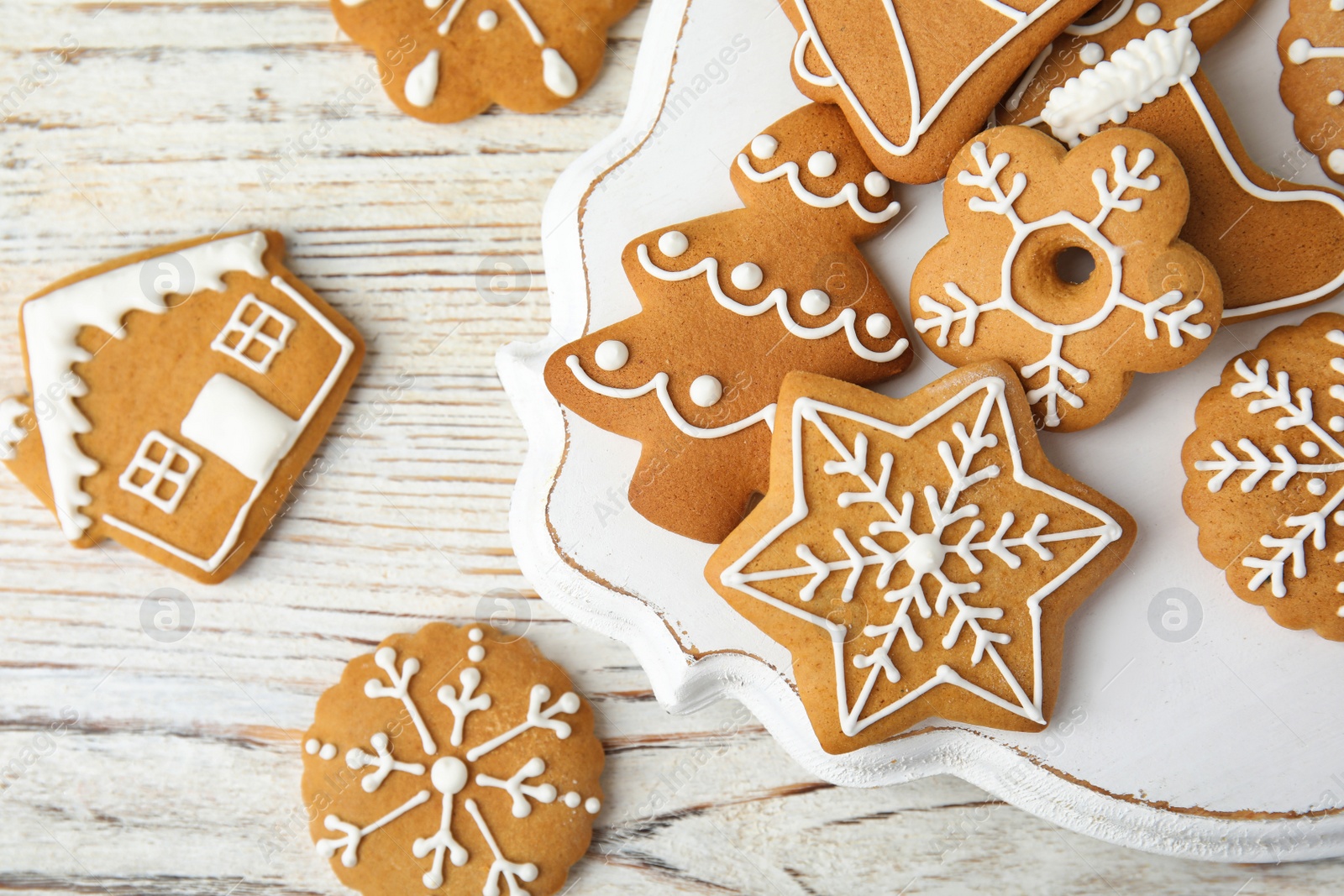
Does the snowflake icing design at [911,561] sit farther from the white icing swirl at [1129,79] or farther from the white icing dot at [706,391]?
the white icing swirl at [1129,79]

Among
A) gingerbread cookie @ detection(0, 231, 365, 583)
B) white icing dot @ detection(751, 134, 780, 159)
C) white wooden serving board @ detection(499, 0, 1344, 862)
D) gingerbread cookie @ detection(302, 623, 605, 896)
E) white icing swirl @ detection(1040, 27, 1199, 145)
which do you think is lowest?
gingerbread cookie @ detection(302, 623, 605, 896)

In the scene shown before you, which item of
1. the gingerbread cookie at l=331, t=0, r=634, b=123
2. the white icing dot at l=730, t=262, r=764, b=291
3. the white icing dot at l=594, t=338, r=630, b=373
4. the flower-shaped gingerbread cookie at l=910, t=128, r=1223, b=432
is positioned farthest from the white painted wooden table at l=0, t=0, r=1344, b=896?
the flower-shaped gingerbread cookie at l=910, t=128, r=1223, b=432

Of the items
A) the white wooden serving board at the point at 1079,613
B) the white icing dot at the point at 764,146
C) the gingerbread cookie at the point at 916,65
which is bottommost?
the white wooden serving board at the point at 1079,613

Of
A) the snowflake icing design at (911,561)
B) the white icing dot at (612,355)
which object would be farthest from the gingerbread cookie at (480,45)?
the snowflake icing design at (911,561)

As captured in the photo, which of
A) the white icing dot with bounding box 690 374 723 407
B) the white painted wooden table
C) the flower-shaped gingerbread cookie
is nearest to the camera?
the flower-shaped gingerbread cookie

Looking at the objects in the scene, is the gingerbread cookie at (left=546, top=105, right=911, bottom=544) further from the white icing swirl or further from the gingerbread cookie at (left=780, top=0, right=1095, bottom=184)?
the white icing swirl

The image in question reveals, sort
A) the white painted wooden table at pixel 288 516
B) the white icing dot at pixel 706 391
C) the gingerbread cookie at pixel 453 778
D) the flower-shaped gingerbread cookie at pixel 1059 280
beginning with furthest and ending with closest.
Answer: the white painted wooden table at pixel 288 516, the gingerbread cookie at pixel 453 778, the white icing dot at pixel 706 391, the flower-shaped gingerbread cookie at pixel 1059 280

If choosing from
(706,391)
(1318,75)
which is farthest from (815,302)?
(1318,75)
